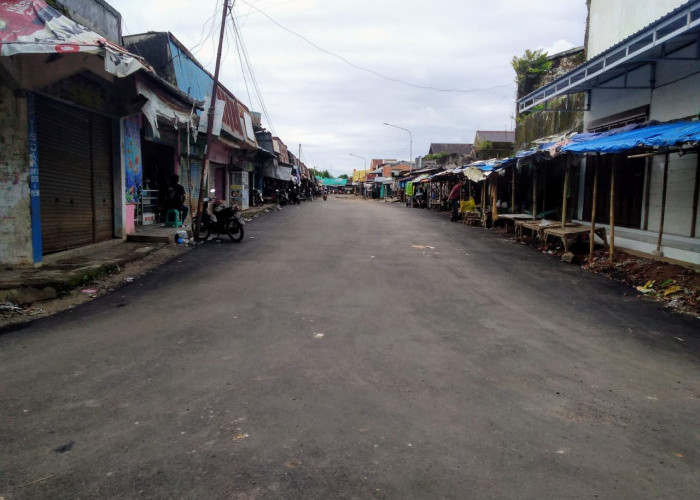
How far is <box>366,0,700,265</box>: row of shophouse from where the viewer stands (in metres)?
8.45

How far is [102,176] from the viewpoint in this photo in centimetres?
1056

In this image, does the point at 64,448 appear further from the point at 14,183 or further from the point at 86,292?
the point at 14,183

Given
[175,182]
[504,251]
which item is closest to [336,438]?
[504,251]

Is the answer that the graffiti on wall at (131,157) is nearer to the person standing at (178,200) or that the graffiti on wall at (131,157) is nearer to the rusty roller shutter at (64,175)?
the rusty roller shutter at (64,175)

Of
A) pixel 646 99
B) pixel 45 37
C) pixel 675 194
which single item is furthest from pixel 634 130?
pixel 45 37

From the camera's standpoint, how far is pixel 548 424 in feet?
10.9

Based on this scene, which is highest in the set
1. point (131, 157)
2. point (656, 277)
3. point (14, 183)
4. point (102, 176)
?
point (131, 157)

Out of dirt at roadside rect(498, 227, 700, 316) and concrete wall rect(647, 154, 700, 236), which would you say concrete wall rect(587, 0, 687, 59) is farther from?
dirt at roadside rect(498, 227, 700, 316)

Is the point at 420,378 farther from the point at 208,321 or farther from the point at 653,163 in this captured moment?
the point at 653,163

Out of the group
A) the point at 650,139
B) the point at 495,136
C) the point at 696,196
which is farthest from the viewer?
the point at 495,136

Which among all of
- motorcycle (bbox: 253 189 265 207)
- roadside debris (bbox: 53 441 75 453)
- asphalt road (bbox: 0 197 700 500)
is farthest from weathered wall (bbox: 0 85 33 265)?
motorcycle (bbox: 253 189 265 207)

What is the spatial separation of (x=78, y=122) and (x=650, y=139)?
33.9 ft

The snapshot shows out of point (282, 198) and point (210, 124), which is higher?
point (210, 124)

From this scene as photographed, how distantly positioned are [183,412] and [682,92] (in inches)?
422
